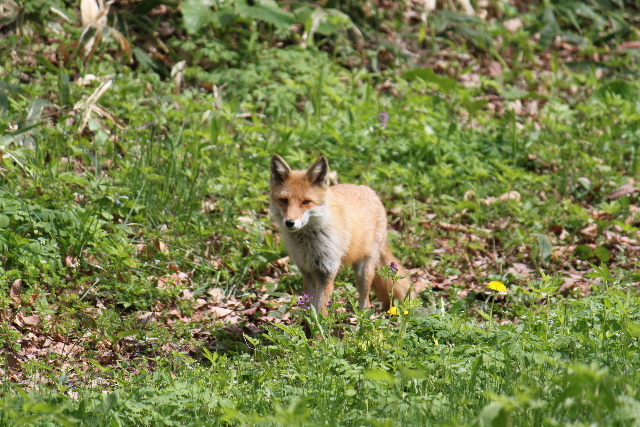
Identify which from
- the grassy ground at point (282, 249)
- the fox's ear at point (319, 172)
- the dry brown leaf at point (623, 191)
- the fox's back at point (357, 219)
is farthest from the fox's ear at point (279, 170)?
the dry brown leaf at point (623, 191)

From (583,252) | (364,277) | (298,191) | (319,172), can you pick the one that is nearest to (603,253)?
(583,252)

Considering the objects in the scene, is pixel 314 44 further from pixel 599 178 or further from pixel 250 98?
pixel 599 178

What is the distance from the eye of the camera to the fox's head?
19.5 ft

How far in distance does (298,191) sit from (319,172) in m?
0.28

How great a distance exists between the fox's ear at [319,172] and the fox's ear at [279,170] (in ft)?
0.64

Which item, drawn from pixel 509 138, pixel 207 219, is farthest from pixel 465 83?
pixel 207 219

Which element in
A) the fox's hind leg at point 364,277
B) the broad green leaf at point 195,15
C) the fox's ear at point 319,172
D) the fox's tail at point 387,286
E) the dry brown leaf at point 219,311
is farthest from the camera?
the broad green leaf at point 195,15

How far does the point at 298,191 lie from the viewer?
6004 mm

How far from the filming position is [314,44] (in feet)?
36.6

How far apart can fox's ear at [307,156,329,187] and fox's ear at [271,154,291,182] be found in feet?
0.64

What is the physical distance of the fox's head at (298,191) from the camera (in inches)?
234

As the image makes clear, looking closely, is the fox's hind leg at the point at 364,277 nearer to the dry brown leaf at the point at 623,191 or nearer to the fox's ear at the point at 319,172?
the fox's ear at the point at 319,172

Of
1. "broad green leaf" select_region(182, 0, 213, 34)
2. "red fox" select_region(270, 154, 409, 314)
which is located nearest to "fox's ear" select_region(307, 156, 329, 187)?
"red fox" select_region(270, 154, 409, 314)

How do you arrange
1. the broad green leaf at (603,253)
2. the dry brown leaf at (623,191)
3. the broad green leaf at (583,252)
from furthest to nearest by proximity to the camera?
the dry brown leaf at (623,191)
the broad green leaf at (583,252)
the broad green leaf at (603,253)
